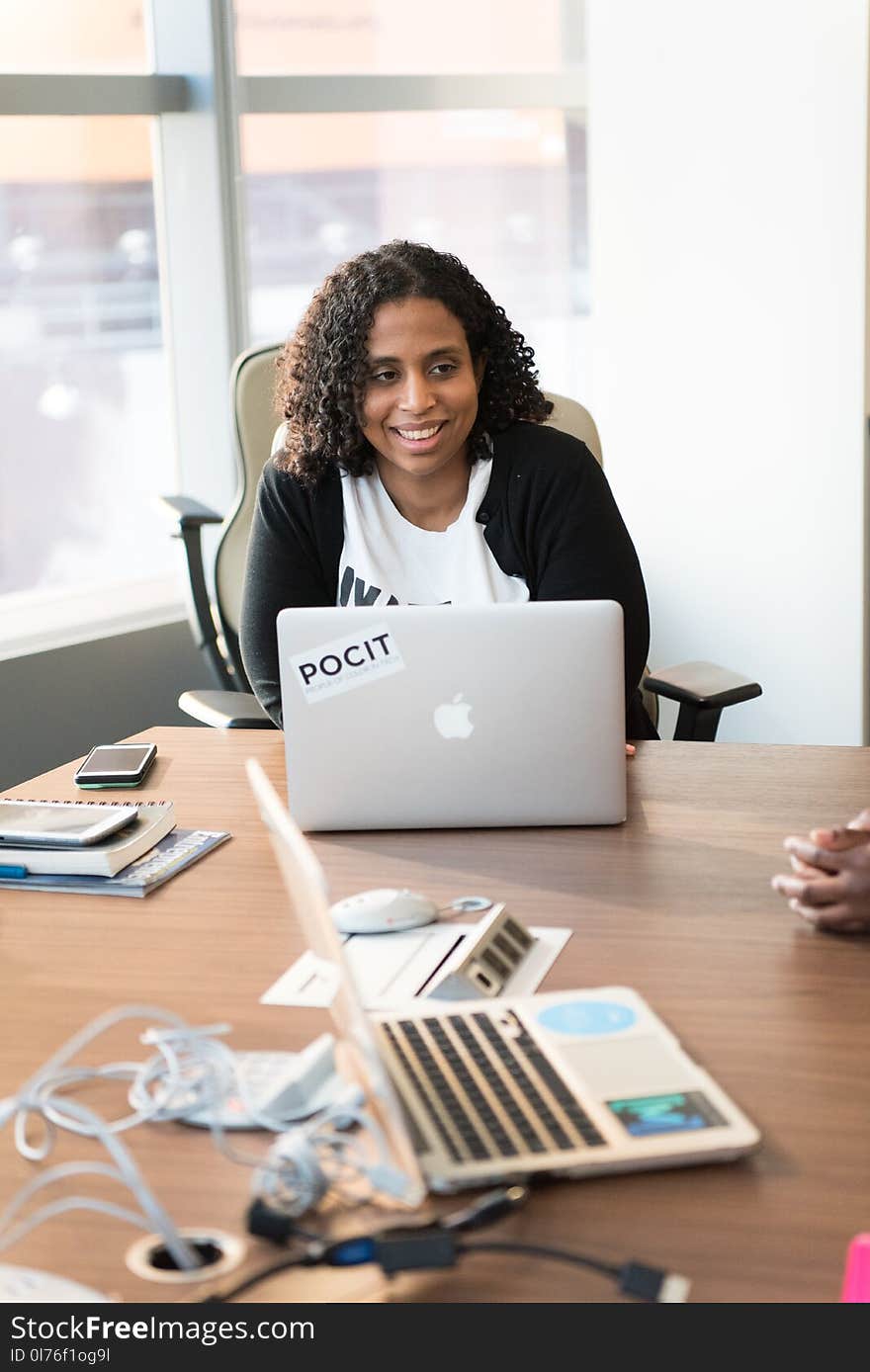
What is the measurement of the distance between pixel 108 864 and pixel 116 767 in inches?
16.0

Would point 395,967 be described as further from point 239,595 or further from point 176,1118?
point 239,595

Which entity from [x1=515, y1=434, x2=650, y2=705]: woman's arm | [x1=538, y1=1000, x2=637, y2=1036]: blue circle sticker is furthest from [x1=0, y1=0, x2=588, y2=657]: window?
[x1=538, y1=1000, x2=637, y2=1036]: blue circle sticker

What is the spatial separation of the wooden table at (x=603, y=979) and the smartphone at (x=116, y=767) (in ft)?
0.09

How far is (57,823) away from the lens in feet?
5.41

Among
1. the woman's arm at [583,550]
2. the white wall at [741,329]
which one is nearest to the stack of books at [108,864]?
the woman's arm at [583,550]

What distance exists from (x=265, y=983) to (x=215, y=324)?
2.68 meters

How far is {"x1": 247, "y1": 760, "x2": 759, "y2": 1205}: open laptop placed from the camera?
944 mm

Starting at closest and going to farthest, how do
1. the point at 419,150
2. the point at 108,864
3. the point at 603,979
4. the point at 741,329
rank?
the point at 603,979
the point at 108,864
the point at 741,329
the point at 419,150

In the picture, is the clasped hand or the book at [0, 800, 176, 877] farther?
the book at [0, 800, 176, 877]

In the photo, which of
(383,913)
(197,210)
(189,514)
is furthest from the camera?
(197,210)

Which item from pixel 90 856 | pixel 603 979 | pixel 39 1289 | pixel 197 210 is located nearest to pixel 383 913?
pixel 603 979

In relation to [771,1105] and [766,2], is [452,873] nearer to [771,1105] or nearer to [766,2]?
[771,1105]

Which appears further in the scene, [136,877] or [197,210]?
[197,210]

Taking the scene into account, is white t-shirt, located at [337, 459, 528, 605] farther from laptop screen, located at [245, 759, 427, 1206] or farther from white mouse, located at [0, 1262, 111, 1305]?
white mouse, located at [0, 1262, 111, 1305]
